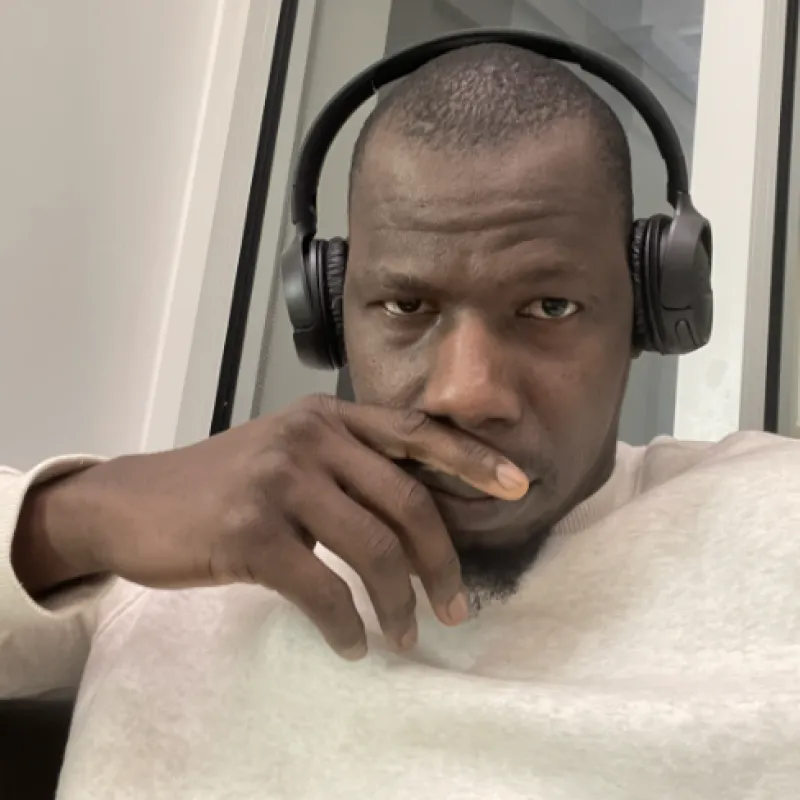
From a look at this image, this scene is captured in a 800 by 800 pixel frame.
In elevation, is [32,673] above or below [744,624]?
below

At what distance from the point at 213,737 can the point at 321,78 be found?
4.02 feet

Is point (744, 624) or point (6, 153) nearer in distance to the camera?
point (744, 624)

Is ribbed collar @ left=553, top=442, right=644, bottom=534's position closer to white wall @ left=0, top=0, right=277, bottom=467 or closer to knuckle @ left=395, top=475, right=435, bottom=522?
knuckle @ left=395, top=475, right=435, bottom=522

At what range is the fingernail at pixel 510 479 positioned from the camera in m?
0.55

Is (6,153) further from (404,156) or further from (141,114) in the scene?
(404,156)

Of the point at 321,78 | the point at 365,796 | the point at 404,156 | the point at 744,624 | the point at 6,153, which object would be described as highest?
the point at 321,78

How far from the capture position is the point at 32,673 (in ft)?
2.52

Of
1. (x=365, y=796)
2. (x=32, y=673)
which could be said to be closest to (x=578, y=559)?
(x=365, y=796)

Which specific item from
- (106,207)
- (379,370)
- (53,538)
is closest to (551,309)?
(379,370)

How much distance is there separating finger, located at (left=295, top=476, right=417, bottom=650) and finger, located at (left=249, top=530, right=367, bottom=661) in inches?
0.6

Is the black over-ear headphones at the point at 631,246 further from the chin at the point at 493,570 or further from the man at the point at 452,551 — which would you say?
the chin at the point at 493,570

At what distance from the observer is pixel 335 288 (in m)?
0.78

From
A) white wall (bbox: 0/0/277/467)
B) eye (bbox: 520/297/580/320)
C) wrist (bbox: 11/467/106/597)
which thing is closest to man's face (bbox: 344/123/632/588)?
eye (bbox: 520/297/580/320)

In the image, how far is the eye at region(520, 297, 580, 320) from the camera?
0.67 metres
